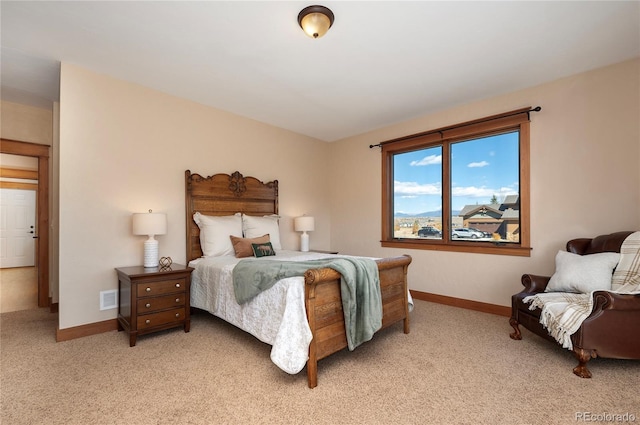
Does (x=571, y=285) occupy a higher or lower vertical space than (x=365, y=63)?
lower

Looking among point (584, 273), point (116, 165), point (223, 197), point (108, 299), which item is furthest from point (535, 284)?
point (116, 165)

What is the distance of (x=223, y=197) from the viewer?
13.1ft

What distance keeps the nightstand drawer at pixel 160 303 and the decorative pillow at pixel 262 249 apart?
3.00 ft

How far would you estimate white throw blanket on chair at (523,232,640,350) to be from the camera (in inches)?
84.4

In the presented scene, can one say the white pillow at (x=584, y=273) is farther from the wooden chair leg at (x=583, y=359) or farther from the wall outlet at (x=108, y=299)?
the wall outlet at (x=108, y=299)

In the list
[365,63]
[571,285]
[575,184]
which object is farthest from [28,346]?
[575,184]

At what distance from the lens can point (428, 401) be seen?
1.82 meters

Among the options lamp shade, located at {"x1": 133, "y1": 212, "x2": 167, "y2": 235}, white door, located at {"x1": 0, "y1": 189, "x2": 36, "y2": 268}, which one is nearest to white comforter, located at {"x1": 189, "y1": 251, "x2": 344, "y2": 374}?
lamp shade, located at {"x1": 133, "y1": 212, "x2": 167, "y2": 235}

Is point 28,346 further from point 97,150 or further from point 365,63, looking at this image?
point 365,63

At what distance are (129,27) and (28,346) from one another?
9.33 feet

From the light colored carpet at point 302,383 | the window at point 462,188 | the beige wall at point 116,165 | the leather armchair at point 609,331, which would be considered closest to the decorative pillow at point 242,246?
the beige wall at point 116,165

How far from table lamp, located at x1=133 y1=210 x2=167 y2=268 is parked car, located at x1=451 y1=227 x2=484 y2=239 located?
3.59 metres

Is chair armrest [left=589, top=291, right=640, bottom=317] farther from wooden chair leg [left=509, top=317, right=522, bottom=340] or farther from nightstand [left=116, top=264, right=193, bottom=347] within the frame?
nightstand [left=116, top=264, right=193, bottom=347]

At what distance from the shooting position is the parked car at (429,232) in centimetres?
423
